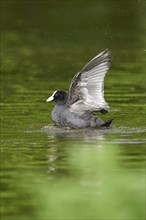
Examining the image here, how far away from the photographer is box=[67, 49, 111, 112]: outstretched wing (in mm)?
12375

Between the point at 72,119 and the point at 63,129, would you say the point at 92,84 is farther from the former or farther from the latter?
the point at 63,129

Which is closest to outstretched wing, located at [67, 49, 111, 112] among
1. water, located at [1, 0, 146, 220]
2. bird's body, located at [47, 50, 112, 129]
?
bird's body, located at [47, 50, 112, 129]

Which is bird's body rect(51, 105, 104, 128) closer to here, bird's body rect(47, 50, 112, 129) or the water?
bird's body rect(47, 50, 112, 129)

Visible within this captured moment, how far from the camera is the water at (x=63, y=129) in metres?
6.47

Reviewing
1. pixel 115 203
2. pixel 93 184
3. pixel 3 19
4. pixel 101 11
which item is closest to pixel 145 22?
pixel 101 11

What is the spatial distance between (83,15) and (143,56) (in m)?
7.12

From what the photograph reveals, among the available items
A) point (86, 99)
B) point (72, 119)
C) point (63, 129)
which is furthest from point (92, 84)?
point (63, 129)

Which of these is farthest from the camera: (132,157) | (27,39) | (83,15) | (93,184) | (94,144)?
(83,15)

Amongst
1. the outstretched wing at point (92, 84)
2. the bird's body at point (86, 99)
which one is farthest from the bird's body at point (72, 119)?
the outstretched wing at point (92, 84)

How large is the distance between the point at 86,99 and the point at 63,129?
0.51 m

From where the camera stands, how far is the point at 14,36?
22141 millimetres

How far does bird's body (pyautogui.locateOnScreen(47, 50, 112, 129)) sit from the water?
0.73 feet

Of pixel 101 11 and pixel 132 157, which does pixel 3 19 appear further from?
pixel 132 157

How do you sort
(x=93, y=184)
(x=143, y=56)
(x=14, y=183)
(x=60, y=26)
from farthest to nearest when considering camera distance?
(x=60, y=26), (x=143, y=56), (x=14, y=183), (x=93, y=184)
